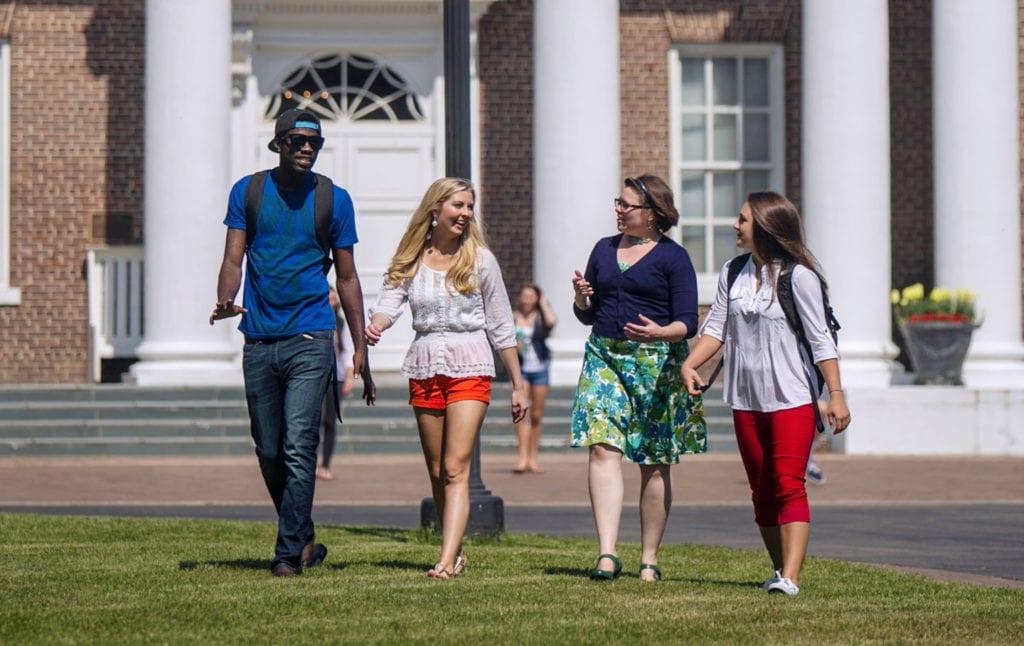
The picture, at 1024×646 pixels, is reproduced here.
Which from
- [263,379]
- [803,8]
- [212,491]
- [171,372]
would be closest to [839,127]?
[803,8]

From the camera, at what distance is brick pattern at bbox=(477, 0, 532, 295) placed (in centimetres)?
2339

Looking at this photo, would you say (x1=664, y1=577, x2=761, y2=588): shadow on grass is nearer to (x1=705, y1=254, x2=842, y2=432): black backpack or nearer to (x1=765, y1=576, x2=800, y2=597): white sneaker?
(x1=765, y1=576, x2=800, y2=597): white sneaker

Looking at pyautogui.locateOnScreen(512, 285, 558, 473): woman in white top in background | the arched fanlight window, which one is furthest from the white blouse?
the arched fanlight window

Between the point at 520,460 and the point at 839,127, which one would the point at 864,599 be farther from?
the point at 839,127

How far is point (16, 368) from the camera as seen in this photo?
22.9 metres

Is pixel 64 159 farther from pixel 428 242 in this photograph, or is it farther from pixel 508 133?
pixel 428 242

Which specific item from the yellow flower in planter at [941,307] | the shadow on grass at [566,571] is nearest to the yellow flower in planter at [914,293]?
the yellow flower in planter at [941,307]

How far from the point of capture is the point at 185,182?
66.3ft

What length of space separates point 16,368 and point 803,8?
9701 millimetres

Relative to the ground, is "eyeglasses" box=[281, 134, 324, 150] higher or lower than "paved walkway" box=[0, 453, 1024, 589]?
higher

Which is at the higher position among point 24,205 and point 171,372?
point 24,205

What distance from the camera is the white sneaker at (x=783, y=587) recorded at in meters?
8.01

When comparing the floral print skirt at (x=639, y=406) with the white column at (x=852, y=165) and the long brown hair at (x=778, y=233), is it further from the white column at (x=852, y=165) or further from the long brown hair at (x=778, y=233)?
the white column at (x=852, y=165)

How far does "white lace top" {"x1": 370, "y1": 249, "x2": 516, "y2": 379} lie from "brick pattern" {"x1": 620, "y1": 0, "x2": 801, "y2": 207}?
1518 cm
